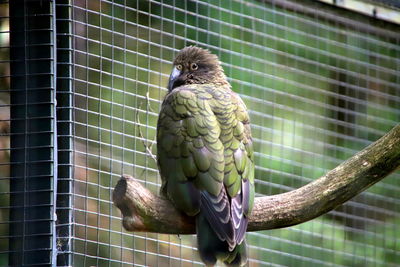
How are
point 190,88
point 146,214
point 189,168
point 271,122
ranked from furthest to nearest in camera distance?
1. point 271,122
2. point 190,88
3. point 189,168
4. point 146,214

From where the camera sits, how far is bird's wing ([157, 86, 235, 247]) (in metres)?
3.84

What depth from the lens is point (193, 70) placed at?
474 centimetres

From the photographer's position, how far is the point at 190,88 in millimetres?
4406

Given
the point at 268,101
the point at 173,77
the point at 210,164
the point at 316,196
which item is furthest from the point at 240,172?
the point at 268,101

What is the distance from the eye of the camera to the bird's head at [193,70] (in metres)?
4.71

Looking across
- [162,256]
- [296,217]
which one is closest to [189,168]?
[296,217]

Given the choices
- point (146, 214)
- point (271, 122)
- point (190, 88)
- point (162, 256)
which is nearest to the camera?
point (146, 214)

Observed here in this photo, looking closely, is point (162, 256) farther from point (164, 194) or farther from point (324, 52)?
point (324, 52)

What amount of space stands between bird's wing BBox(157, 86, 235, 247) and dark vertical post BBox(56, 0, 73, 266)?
60 centimetres

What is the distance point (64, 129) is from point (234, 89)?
4.98ft

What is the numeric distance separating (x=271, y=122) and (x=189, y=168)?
2210mm

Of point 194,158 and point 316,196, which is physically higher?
point 194,158

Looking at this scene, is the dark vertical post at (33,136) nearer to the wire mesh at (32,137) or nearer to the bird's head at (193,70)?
the wire mesh at (32,137)

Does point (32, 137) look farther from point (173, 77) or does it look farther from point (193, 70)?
point (193, 70)
